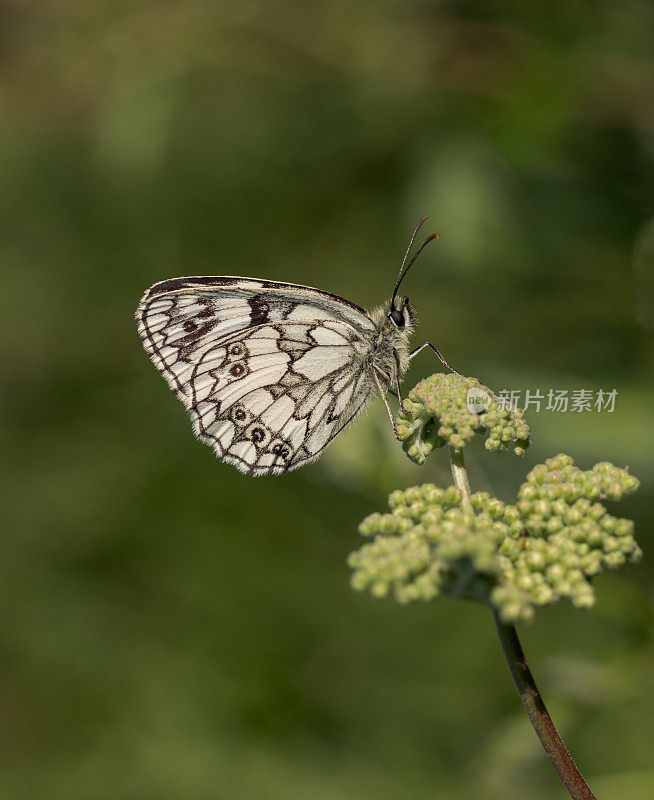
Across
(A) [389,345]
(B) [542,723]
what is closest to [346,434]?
(A) [389,345]

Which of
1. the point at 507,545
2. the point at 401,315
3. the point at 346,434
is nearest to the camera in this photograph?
the point at 507,545

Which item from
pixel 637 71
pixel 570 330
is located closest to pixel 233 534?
pixel 570 330

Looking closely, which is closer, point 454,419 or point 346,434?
point 454,419

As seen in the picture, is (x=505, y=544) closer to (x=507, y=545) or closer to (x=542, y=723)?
(x=507, y=545)

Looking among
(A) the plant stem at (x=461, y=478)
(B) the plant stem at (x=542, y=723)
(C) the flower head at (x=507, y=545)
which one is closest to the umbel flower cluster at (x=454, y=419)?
(A) the plant stem at (x=461, y=478)

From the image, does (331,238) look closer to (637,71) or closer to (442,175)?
Result: (442,175)

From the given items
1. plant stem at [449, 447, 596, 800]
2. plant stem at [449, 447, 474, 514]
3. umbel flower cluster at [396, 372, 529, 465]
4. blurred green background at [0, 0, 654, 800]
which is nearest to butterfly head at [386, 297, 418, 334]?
blurred green background at [0, 0, 654, 800]

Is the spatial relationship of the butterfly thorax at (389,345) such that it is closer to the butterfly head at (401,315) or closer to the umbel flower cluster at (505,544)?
the butterfly head at (401,315)

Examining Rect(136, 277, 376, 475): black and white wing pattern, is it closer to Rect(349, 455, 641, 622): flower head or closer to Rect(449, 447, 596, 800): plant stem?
Rect(349, 455, 641, 622): flower head
